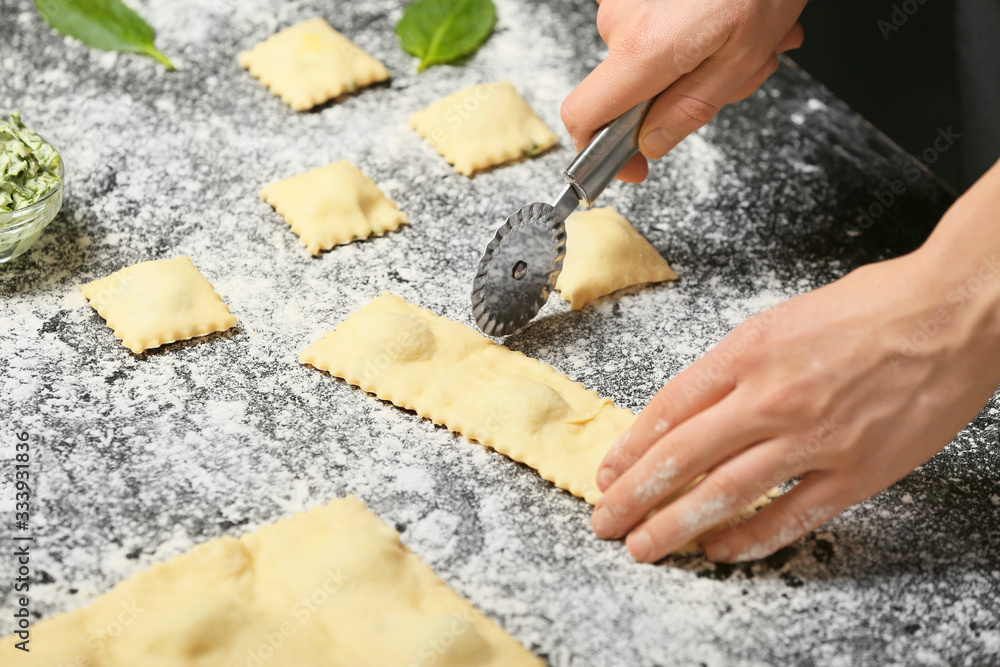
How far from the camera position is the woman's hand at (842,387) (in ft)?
4.97

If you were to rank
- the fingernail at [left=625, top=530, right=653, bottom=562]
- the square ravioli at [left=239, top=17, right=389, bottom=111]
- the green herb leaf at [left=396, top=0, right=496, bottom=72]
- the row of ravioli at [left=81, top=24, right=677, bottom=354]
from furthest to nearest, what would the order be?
the green herb leaf at [left=396, top=0, right=496, bottom=72]
the square ravioli at [left=239, top=17, right=389, bottom=111]
the row of ravioli at [left=81, top=24, right=677, bottom=354]
the fingernail at [left=625, top=530, right=653, bottom=562]

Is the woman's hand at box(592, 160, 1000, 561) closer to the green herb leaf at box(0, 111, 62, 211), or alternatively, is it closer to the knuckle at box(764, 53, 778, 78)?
the knuckle at box(764, 53, 778, 78)

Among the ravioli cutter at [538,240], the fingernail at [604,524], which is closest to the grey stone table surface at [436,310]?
the fingernail at [604,524]

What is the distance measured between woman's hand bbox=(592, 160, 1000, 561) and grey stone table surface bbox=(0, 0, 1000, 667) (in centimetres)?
24

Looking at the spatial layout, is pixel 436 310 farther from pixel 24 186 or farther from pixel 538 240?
pixel 24 186

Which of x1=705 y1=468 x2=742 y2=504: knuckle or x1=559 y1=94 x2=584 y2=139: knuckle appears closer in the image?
x1=705 y1=468 x2=742 y2=504: knuckle

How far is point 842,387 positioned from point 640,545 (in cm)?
50

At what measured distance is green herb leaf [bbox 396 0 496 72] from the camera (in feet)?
9.88

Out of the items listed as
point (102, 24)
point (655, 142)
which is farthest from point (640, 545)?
point (102, 24)

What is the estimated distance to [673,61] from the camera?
204 centimetres

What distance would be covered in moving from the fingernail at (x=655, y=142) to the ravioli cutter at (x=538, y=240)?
25 mm

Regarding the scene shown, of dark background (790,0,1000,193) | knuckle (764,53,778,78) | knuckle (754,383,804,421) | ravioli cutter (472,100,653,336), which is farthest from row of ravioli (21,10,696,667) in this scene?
dark background (790,0,1000,193)

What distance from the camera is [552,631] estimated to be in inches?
64.6

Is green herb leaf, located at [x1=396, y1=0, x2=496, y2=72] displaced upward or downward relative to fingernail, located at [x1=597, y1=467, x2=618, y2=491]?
upward
